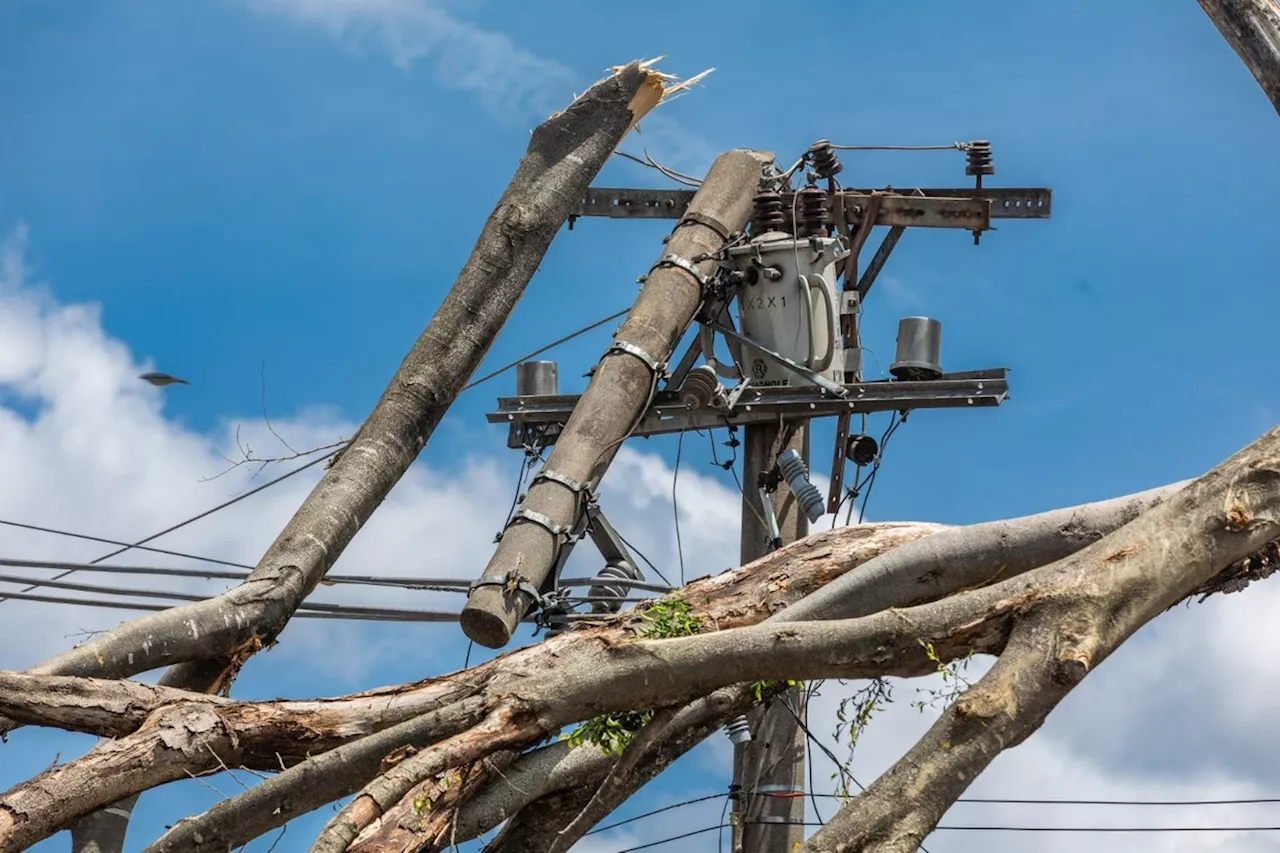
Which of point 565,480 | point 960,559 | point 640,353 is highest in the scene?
point 640,353

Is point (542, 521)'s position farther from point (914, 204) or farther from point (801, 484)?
point (914, 204)

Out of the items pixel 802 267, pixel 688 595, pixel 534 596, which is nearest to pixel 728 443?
pixel 802 267

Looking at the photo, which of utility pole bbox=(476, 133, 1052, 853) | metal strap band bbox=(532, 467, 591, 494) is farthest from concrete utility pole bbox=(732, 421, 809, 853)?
metal strap band bbox=(532, 467, 591, 494)

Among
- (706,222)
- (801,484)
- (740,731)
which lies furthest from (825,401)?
(740,731)

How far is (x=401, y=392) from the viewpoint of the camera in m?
11.2

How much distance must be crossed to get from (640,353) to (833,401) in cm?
138

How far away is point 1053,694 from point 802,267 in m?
6.16

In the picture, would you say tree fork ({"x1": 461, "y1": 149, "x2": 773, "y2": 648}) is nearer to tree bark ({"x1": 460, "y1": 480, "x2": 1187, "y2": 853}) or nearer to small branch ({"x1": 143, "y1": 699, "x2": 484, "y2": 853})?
tree bark ({"x1": 460, "y1": 480, "x2": 1187, "y2": 853})

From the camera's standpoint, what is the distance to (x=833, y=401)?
1205cm

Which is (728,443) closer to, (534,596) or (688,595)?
(534,596)

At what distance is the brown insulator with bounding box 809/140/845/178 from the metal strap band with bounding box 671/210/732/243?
0.86 metres

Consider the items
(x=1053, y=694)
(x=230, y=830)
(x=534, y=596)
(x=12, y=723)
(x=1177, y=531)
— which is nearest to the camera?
(x=1053, y=694)

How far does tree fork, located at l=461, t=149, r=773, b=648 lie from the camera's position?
11.0m

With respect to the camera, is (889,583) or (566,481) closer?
(889,583)
